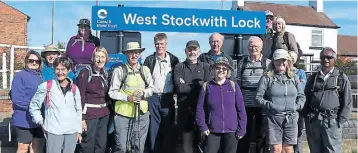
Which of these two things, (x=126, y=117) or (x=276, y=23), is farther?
(x=276, y=23)

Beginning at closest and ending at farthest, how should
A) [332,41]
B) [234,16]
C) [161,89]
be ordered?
[161,89] < [234,16] < [332,41]

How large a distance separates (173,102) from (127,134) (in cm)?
82

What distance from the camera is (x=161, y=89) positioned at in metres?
6.77

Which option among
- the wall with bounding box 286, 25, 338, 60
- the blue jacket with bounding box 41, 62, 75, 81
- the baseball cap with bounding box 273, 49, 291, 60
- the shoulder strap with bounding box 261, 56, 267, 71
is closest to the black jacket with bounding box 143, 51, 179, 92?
the blue jacket with bounding box 41, 62, 75, 81

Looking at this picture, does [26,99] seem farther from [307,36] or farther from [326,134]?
[307,36]

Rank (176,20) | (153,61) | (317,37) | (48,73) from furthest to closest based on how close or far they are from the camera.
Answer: (317,37) → (176,20) → (153,61) → (48,73)

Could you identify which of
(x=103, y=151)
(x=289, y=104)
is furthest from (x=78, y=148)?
(x=289, y=104)

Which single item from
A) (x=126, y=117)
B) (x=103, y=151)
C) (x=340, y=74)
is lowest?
(x=103, y=151)

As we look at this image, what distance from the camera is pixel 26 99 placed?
20.8 feet

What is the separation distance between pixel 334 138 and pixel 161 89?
259 centimetres

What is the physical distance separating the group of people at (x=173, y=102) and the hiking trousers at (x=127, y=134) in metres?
0.01

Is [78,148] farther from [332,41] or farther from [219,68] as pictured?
[332,41]

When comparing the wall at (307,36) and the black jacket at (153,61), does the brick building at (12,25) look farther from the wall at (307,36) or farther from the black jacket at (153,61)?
the black jacket at (153,61)

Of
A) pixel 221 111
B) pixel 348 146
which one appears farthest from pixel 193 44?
pixel 348 146
